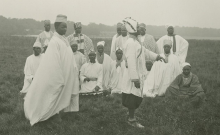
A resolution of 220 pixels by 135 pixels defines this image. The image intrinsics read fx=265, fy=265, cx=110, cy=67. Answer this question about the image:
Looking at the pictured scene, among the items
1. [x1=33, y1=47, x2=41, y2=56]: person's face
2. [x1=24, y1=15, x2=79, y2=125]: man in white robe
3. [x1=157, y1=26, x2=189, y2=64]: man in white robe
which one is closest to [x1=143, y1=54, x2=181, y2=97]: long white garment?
[x1=157, y1=26, x2=189, y2=64]: man in white robe

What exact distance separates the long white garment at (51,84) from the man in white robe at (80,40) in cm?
318

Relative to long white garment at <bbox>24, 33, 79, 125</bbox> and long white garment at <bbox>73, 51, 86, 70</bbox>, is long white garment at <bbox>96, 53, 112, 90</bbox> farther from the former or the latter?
long white garment at <bbox>24, 33, 79, 125</bbox>

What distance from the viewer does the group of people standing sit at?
5551 mm

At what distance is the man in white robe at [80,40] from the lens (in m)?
8.92

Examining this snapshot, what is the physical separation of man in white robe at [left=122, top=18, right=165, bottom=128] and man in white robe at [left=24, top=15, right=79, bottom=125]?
4.13 ft

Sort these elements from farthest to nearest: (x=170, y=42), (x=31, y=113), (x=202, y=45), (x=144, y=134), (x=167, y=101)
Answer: (x=202, y=45) → (x=170, y=42) → (x=167, y=101) → (x=31, y=113) → (x=144, y=134)

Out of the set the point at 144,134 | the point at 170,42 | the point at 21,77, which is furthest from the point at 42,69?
the point at 21,77

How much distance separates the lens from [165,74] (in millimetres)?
9109

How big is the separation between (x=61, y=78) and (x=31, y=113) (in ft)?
3.24

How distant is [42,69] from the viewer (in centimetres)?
560

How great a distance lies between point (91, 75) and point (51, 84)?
3657 millimetres

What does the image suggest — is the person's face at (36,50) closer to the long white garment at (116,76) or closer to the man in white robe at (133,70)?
the long white garment at (116,76)

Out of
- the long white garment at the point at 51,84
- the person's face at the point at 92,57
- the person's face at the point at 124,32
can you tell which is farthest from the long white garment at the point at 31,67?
the long white garment at the point at 51,84

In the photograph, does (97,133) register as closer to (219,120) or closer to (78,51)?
(219,120)
